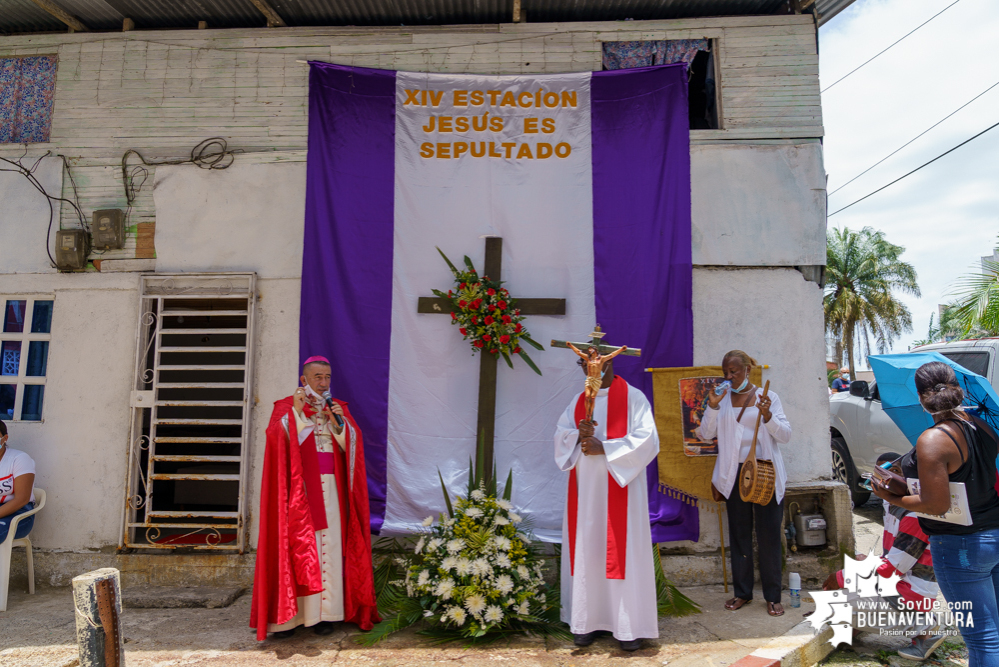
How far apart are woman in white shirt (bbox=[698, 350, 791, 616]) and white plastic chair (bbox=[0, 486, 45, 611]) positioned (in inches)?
215

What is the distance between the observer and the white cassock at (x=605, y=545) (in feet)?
13.6

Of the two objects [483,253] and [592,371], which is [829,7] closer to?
[483,253]

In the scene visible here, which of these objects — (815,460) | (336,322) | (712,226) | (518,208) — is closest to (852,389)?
(815,460)

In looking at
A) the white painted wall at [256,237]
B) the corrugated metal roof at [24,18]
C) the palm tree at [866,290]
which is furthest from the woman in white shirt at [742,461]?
the palm tree at [866,290]

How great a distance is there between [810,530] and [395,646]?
3396mm

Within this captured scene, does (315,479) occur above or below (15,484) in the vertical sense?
above

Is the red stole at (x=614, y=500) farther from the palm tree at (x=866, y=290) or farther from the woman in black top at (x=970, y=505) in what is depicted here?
the palm tree at (x=866, y=290)

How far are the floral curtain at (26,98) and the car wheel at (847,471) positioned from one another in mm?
9521

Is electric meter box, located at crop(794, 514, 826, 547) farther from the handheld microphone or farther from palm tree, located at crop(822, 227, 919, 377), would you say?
palm tree, located at crop(822, 227, 919, 377)

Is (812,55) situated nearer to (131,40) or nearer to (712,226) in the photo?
(712,226)

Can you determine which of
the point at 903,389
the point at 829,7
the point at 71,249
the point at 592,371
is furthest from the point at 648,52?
the point at 71,249

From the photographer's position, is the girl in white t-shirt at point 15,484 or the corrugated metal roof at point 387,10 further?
the corrugated metal roof at point 387,10

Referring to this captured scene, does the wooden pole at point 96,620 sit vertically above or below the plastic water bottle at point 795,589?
above

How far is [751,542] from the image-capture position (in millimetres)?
4773
